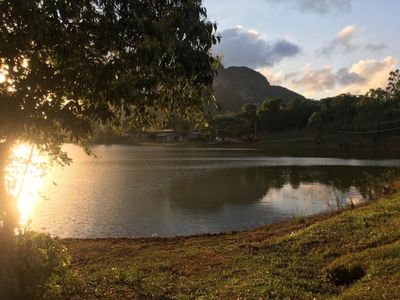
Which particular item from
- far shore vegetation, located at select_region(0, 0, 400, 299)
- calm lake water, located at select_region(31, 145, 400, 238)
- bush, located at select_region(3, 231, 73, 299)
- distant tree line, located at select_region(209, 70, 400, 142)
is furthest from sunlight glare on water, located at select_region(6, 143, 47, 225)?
distant tree line, located at select_region(209, 70, 400, 142)

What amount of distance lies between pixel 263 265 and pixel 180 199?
24617mm

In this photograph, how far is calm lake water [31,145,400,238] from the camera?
92.8 feet

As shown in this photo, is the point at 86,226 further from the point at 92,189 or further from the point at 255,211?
the point at 92,189

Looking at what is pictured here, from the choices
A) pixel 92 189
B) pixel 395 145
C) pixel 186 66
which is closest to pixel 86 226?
pixel 92 189

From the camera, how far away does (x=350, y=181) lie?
47062mm

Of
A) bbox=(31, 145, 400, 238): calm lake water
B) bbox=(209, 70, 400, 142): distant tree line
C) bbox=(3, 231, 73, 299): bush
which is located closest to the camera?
bbox=(3, 231, 73, 299): bush

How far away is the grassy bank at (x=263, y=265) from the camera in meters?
10.6

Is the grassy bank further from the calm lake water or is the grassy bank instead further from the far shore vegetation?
the calm lake water

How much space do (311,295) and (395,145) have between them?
381 ft

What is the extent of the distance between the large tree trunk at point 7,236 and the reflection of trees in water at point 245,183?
25.7m

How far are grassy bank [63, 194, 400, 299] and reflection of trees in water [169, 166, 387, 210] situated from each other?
54.5ft

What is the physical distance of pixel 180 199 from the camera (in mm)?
37625

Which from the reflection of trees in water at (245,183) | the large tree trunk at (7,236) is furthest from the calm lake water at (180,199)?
the large tree trunk at (7,236)

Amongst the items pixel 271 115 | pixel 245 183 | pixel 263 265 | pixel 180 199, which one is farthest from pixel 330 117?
pixel 263 265
